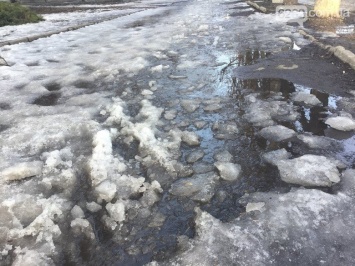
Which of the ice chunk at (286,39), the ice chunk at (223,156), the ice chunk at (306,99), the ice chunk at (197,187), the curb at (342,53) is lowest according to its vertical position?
the ice chunk at (197,187)

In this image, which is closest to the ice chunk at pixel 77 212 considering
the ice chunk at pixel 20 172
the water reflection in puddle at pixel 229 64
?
the ice chunk at pixel 20 172

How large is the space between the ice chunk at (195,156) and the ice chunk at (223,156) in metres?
0.12

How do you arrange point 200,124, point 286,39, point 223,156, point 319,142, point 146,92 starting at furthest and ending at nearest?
point 286,39, point 146,92, point 200,124, point 319,142, point 223,156

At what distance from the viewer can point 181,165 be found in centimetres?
232

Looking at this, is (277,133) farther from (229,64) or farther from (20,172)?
(229,64)

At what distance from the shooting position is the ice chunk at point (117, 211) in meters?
1.86

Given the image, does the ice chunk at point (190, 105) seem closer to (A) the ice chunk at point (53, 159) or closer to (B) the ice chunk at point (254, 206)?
(A) the ice chunk at point (53, 159)

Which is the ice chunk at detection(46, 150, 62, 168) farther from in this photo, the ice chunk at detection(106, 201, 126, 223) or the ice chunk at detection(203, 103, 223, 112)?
the ice chunk at detection(203, 103, 223, 112)

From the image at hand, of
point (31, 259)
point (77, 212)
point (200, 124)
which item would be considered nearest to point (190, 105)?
point (200, 124)

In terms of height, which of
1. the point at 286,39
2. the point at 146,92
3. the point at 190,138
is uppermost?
the point at 286,39

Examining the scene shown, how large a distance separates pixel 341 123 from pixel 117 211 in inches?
87.9

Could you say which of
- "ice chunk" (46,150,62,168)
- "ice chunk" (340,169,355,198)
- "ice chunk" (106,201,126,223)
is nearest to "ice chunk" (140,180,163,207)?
"ice chunk" (106,201,126,223)

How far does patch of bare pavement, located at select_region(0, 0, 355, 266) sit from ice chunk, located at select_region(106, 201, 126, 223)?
0.01 metres

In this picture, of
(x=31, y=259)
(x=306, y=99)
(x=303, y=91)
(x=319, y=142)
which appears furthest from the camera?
(x=303, y=91)
